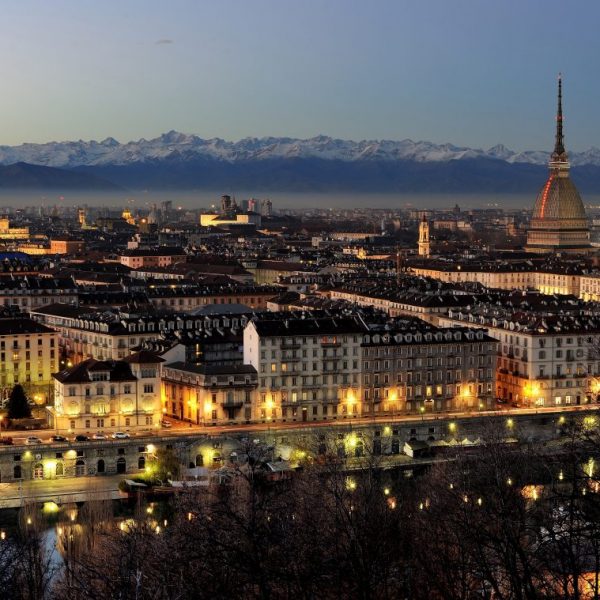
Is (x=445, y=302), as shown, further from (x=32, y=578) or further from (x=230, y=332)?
(x=32, y=578)

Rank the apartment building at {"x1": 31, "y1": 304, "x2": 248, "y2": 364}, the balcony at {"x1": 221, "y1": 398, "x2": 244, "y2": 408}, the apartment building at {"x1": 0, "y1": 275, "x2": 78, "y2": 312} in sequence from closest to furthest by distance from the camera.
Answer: the balcony at {"x1": 221, "y1": 398, "x2": 244, "y2": 408}, the apartment building at {"x1": 31, "y1": 304, "x2": 248, "y2": 364}, the apartment building at {"x1": 0, "y1": 275, "x2": 78, "y2": 312}

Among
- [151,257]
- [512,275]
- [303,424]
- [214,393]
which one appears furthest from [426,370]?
[151,257]

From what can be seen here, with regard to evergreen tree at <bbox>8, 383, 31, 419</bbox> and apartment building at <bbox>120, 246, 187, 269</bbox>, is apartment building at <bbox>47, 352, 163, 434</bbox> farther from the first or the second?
apartment building at <bbox>120, 246, 187, 269</bbox>

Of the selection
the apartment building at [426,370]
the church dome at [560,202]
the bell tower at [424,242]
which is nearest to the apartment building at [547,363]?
the apartment building at [426,370]

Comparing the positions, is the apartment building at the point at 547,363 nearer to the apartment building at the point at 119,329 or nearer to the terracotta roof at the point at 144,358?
the apartment building at the point at 119,329

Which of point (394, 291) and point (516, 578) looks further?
point (394, 291)

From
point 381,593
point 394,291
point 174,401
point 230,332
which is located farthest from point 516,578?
point 394,291

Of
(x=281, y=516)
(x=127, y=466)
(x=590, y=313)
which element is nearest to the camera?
(x=281, y=516)

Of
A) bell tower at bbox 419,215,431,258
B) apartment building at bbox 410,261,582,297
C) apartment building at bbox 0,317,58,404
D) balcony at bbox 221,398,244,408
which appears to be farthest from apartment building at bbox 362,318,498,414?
bell tower at bbox 419,215,431,258
